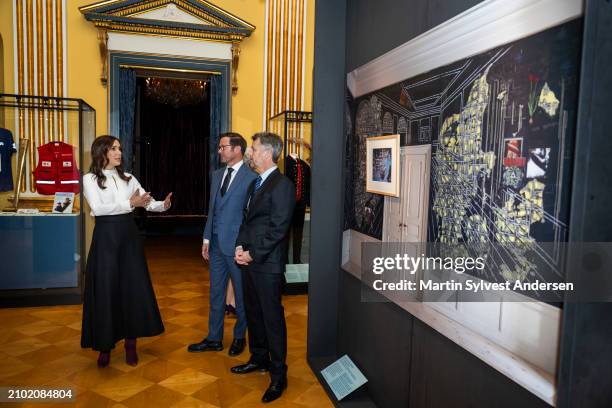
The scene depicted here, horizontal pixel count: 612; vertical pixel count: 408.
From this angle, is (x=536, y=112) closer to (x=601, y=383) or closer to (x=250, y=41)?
(x=601, y=383)

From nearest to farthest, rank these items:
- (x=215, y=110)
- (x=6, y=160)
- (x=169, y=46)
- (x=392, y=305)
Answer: (x=392, y=305), (x=6, y=160), (x=169, y=46), (x=215, y=110)

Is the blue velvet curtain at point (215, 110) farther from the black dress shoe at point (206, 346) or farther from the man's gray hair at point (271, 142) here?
the man's gray hair at point (271, 142)

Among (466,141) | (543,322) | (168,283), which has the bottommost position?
(168,283)

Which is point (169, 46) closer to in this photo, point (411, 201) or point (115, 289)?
point (115, 289)

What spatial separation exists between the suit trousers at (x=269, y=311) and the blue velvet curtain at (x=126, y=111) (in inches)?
151

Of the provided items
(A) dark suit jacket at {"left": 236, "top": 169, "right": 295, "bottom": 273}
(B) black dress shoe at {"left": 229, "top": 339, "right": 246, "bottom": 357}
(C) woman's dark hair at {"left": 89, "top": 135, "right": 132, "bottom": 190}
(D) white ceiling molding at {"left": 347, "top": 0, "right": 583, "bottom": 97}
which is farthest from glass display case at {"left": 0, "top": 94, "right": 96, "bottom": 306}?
(D) white ceiling molding at {"left": 347, "top": 0, "right": 583, "bottom": 97}

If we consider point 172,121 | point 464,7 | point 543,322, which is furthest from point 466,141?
point 172,121

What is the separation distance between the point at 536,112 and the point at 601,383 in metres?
0.85

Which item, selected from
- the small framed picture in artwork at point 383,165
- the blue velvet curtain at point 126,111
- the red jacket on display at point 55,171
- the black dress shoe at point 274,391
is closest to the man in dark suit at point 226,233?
the black dress shoe at point 274,391

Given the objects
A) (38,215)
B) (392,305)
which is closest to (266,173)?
(392,305)

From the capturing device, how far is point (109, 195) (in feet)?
10.3

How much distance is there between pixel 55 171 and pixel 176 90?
158 inches

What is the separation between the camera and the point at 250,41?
20.7 feet

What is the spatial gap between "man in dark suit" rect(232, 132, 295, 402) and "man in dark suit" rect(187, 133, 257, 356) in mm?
431
